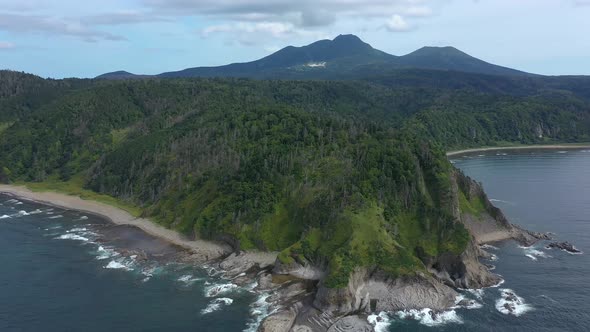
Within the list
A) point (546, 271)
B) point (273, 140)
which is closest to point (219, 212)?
point (273, 140)

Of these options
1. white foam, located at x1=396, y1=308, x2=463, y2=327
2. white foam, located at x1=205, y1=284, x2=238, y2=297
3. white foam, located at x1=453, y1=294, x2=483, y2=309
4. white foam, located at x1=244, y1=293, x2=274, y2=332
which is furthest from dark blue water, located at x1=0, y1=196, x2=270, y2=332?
white foam, located at x1=453, y1=294, x2=483, y2=309

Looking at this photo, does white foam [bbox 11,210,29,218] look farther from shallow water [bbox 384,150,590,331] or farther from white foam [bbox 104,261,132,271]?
shallow water [bbox 384,150,590,331]

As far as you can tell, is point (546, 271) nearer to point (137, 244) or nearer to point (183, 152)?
point (137, 244)

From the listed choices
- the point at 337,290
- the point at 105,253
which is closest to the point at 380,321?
the point at 337,290

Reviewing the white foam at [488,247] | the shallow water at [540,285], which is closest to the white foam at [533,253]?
the shallow water at [540,285]

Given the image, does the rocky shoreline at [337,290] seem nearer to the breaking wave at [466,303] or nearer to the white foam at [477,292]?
the breaking wave at [466,303]

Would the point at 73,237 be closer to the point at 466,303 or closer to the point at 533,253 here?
the point at 466,303
